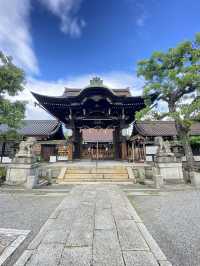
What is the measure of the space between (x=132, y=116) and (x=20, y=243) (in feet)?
46.4

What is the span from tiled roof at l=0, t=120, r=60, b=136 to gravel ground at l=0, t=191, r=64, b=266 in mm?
11250

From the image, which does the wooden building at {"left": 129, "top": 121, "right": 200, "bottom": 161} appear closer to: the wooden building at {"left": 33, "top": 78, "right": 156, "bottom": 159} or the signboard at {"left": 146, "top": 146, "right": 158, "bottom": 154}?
the signboard at {"left": 146, "top": 146, "right": 158, "bottom": 154}

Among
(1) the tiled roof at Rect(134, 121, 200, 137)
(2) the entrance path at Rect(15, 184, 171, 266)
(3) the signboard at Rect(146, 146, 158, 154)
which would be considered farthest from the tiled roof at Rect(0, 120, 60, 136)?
(2) the entrance path at Rect(15, 184, 171, 266)

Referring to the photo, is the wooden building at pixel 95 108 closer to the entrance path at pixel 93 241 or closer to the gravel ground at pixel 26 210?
the gravel ground at pixel 26 210

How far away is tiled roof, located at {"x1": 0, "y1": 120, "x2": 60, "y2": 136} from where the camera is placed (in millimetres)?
17094

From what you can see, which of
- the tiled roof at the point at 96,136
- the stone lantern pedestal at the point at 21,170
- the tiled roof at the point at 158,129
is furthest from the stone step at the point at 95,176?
the tiled roof at the point at 96,136

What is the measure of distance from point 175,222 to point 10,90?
1033 cm

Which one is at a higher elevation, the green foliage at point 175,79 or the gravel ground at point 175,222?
the green foliage at point 175,79

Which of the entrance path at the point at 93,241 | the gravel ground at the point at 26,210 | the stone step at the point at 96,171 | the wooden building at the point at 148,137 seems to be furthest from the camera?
the wooden building at the point at 148,137

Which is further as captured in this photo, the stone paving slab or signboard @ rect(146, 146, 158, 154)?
signboard @ rect(146, 146, 158, 154)

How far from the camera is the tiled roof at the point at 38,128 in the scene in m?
17.1

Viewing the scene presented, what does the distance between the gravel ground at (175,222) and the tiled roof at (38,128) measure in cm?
1404

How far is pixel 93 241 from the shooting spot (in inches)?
109

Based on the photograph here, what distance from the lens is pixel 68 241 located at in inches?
109
